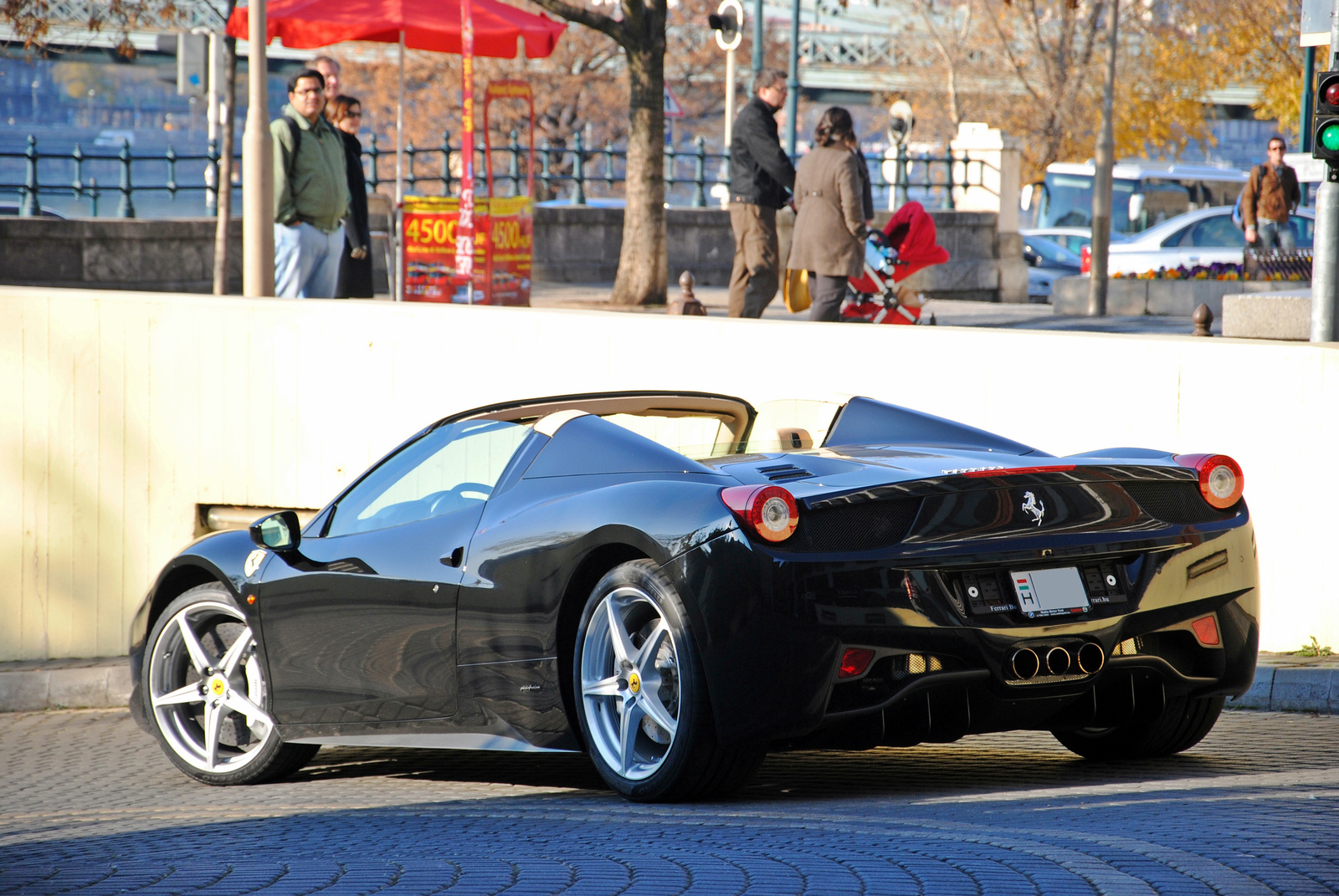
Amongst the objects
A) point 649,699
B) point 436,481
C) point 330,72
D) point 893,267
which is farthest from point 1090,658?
point 330,72

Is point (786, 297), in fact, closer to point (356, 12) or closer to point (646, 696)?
point (356, 12)

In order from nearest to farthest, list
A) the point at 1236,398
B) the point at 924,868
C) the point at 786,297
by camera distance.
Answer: the point at 924,868 → the point at 1236,398 → the point at 786,297

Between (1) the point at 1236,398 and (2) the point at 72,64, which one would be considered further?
(2) the point at 72,64

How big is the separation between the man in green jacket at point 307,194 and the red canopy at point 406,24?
3.70 m

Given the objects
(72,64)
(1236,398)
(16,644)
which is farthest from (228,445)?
(72,64)

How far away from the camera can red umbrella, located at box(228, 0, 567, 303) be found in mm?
15406

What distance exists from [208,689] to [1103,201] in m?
18.8

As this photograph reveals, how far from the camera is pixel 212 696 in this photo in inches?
246

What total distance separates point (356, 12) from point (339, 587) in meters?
11.8

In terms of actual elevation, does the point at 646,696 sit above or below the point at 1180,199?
below

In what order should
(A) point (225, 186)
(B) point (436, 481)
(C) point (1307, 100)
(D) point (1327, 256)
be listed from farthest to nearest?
1. (A) point (225, 186)
2. (C) point (1307, 100)
3. (D) point (1327, 256)
4. (B) point (436, 481)

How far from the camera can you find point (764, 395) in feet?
26.9

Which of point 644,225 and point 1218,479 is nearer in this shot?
point 1218,479

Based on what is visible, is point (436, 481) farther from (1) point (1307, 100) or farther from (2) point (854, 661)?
(1) point (1307, 100)
